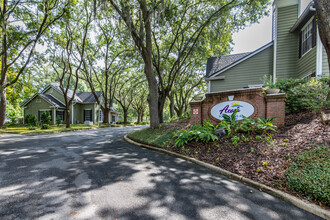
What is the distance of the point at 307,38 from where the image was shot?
8.69 m

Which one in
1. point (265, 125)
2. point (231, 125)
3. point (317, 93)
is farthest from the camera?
point (231, 125)

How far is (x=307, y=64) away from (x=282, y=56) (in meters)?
1.86

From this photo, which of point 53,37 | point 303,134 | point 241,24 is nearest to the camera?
point 303,134

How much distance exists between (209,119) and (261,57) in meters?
6.92

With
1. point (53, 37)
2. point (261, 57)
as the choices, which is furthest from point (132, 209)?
point (53, 37)

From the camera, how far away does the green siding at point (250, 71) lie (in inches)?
415

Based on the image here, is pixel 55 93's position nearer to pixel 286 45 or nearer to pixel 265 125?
pixel 265 125

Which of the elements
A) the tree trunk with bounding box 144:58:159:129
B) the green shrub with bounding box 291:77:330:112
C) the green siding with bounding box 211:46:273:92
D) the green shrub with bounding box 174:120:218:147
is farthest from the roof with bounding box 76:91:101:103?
the green shrub with bounding box 291:77:330:112

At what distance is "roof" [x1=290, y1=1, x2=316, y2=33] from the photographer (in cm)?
775

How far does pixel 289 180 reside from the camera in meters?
3.15

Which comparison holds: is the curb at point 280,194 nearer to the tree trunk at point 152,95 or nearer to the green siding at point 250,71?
the tree trunk at point 152,95

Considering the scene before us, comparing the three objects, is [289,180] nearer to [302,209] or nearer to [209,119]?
[302,209]

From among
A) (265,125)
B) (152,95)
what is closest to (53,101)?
(152,95)

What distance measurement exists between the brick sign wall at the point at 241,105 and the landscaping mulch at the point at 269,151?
0.70 metres
